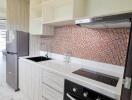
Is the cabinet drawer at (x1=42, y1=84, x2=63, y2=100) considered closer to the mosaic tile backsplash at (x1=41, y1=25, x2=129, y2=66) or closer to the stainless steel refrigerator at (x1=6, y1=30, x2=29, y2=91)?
the mosaic tile backsplash at (x1=41, y1=25, x2=129, y2=66)

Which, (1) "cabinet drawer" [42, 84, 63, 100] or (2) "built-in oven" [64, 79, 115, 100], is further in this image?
(1) "cabinet drawer" [42, 84, 63, 100]

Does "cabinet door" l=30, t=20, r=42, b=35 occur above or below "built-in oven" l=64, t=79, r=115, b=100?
above

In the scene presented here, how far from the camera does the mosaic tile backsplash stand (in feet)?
4.79

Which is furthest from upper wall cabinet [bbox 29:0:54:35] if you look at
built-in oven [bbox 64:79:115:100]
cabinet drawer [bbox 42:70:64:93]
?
built-in oven [bbox 64:79:115:100]

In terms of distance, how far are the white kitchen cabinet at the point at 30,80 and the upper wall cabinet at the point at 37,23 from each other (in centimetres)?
70

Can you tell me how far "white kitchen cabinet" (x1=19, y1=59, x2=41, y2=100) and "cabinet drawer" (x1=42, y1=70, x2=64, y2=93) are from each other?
17 cm

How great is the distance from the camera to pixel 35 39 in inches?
111

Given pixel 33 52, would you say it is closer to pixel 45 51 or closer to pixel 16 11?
pixel 45 51


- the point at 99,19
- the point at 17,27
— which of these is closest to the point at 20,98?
the point at 17,27

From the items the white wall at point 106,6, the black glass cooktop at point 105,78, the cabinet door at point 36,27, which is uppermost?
the white wall at point 106,6

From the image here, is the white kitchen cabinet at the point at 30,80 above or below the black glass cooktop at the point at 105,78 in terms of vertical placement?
below

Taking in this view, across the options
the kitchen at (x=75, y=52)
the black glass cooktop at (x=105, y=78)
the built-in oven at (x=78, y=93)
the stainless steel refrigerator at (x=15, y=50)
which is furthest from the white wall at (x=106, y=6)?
the stainless steel refrigerator at (x=15, y=50)

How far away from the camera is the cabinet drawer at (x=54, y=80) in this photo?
4.77ft

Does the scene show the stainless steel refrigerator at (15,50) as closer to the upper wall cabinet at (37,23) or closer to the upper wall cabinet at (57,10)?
the upper wall cabinet at (37,23)
